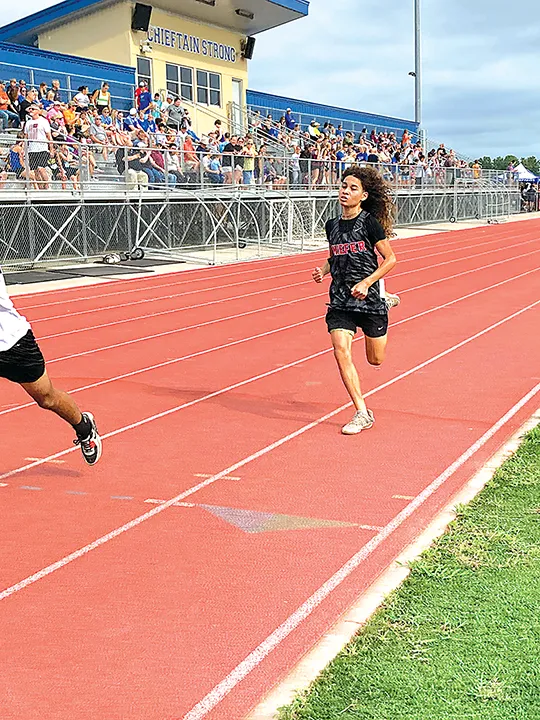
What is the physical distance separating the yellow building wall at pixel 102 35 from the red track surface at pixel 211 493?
23.0 m

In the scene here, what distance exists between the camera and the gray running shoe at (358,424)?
695 centimetres

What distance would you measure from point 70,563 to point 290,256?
2123 centimetres

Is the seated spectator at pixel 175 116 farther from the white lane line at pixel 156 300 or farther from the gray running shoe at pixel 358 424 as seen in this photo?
the gray running shoe at pixel 358 424

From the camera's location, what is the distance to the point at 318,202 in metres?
30.1

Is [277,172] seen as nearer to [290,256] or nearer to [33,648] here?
[290,256]

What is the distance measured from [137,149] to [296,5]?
1825 cm

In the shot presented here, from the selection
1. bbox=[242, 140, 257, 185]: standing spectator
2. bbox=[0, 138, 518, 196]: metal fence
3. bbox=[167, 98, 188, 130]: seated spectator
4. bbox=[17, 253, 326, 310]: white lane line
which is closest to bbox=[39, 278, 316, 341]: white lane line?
bbox=[17, 253, 326, 310]: white lane line

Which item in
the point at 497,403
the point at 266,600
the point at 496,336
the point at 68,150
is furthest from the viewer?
the point at 68,150

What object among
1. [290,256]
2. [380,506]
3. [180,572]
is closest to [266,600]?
[180,572]

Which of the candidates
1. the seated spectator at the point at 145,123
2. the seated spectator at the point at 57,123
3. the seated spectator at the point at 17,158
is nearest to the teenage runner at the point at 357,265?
the seated spectator at the point at 17,158

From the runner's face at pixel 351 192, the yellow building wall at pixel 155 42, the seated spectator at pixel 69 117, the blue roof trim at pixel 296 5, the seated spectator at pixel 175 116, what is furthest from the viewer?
the blue roof trim at pixel 296 5

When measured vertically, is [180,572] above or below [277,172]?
below

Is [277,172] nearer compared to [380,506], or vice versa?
[380,506]

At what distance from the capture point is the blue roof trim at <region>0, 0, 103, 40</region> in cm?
3328
